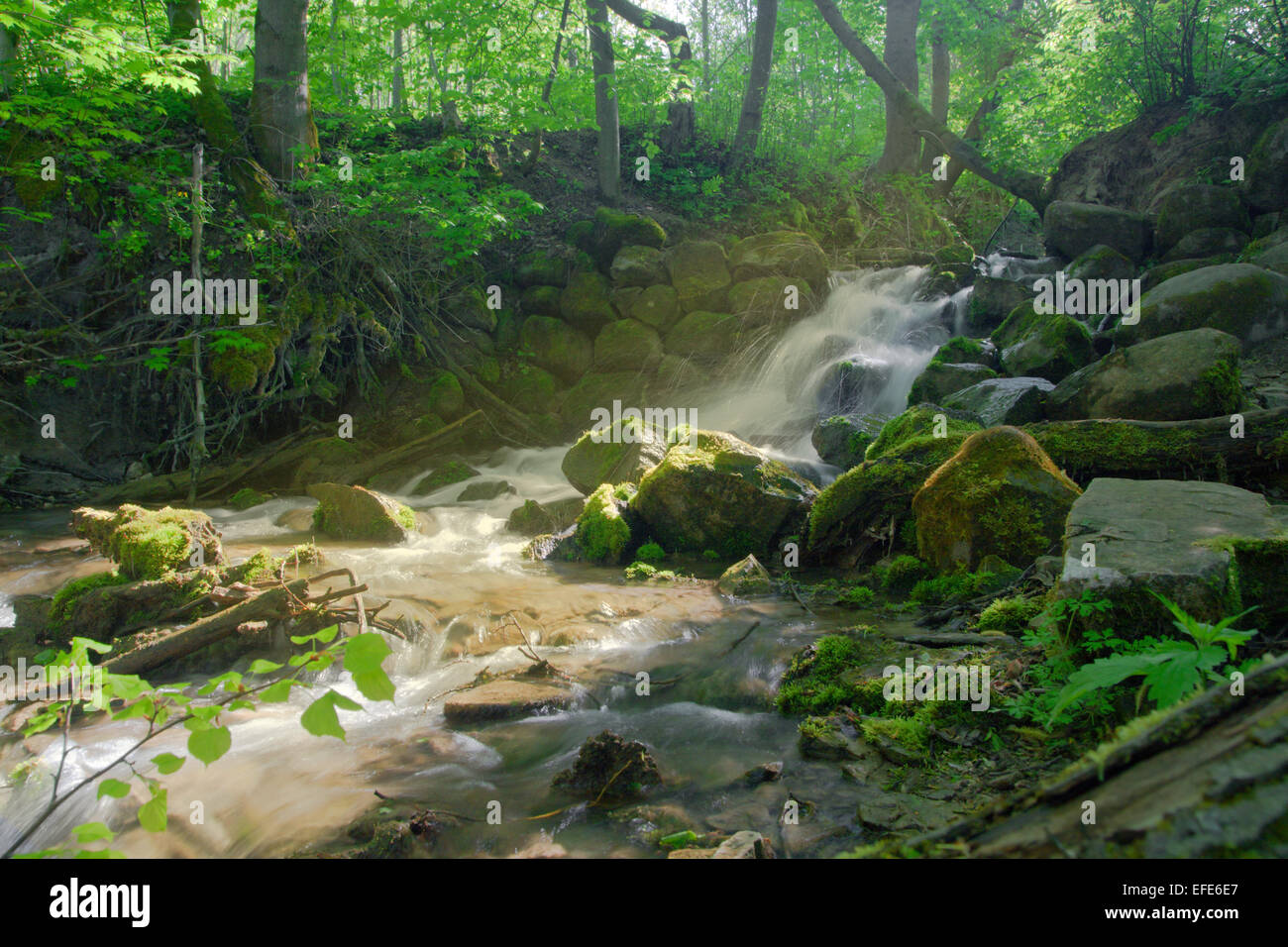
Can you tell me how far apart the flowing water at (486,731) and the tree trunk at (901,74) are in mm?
18173

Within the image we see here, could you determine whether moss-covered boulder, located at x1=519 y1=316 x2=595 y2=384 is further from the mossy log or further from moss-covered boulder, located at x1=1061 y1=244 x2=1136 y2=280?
the mossy log

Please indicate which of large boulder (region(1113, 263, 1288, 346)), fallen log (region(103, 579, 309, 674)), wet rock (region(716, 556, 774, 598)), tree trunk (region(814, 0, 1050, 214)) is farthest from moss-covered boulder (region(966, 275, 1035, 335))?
fallen log (region(103, 579, 309, 674))

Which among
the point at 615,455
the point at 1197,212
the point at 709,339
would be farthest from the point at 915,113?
the point at 615,455

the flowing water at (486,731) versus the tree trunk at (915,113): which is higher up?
the tree trunk at (915,113)

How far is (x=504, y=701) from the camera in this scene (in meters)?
4.55

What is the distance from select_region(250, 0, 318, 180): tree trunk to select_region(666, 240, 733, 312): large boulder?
286 inches

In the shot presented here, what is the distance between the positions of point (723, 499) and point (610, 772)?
500 centimetres

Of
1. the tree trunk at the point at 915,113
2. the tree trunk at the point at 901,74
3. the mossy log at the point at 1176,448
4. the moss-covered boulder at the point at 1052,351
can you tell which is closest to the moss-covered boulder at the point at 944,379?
the moss-covered boulder at the point at 1052,351

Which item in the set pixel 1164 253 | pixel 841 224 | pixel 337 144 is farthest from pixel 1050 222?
pixel 337 144

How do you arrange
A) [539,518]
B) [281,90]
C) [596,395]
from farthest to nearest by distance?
[596,395], [281,90], [539,518]

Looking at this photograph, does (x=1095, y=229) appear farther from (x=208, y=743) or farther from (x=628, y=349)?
(x=208, y=743)

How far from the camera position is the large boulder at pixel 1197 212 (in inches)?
464

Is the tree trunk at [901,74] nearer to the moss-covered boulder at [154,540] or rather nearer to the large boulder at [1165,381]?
the large boulder at [1165,381]
